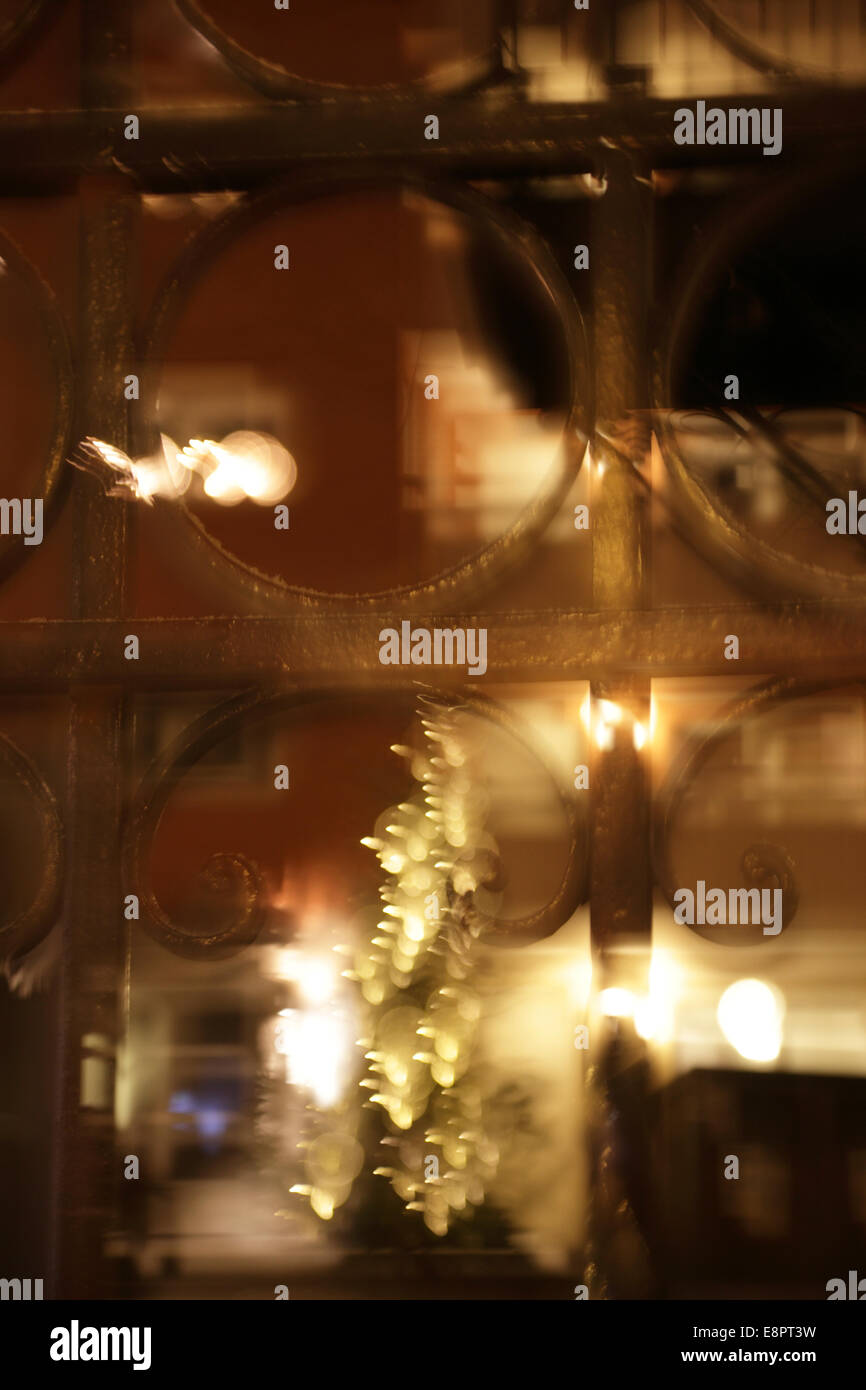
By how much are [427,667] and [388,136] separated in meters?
1.10

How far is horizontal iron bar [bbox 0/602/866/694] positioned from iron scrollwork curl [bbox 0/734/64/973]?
189 mm

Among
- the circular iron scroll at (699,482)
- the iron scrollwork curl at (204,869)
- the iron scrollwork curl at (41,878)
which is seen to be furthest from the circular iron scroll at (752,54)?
the iron scrollwork curl at (41,878)

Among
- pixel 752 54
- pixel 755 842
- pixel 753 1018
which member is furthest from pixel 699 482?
pixel 753 1018

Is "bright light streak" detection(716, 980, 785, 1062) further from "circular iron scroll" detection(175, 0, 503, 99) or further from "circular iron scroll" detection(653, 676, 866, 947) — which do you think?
"circular iron scroll" detection(175, 0, 503, 99)

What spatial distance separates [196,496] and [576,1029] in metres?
1.33

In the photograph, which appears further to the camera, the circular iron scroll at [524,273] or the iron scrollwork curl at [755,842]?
the circular iron scroll at [524,273]

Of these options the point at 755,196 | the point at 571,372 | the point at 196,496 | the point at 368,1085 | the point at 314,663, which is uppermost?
the point at 755,196

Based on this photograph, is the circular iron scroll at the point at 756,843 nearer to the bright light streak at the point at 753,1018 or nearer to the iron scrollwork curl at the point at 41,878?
the bright light streak at the point at 753,1018

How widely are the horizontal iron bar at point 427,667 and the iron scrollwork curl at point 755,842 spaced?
1.8 inches

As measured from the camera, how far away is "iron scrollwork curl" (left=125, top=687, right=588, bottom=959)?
6.48 feet

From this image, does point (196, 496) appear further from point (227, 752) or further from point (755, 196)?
point (755, 196)

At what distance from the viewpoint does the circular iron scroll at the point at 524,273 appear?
2.04 meters
